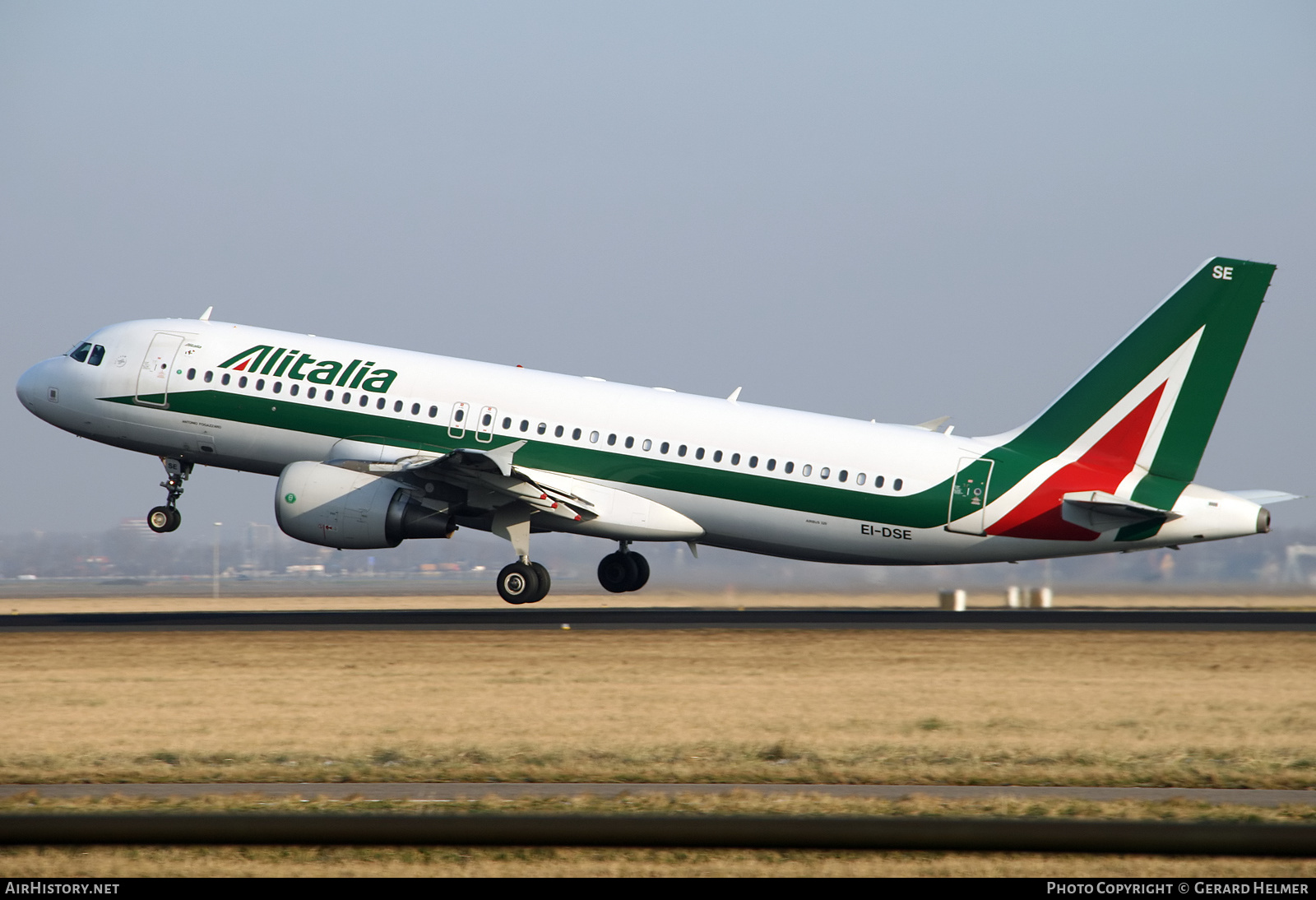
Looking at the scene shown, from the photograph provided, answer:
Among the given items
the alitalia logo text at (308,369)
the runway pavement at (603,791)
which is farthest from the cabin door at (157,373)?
the runway pavement at (603,791)

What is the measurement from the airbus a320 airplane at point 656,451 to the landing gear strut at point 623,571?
398 centimetres

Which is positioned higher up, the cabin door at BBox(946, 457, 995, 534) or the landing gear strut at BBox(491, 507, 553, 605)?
the cabin door at BBox(946, 457, 995, 534)

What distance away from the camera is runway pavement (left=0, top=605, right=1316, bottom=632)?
101 ft

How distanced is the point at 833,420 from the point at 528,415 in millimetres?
7832

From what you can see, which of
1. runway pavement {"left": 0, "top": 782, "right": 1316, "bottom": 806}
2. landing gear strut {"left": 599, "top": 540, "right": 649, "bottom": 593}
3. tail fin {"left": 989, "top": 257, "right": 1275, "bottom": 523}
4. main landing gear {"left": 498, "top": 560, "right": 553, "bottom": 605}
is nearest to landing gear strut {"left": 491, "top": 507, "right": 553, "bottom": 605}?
main landing gear {"left": 498, "top": 560, "right": 553, "bottom": 605}

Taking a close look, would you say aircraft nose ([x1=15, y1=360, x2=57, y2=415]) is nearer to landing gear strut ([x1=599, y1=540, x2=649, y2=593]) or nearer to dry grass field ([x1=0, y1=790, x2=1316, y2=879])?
landing gear strut ([x1=599, y1=540, x2=649, y2=593])

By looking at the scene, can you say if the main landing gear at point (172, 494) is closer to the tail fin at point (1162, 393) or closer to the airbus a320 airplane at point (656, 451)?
the airbus a320 airplane at point (656, 451)

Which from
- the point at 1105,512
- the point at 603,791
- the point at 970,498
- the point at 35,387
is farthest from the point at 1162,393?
→ the point at 35,387

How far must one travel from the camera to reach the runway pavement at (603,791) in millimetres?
14250

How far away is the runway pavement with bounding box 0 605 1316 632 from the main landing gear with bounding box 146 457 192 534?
9.87ft

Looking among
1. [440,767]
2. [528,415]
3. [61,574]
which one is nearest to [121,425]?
[528,415]

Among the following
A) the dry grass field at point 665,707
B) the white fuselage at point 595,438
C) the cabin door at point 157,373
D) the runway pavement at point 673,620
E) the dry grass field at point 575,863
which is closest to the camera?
Result: the dry grass field at point 575,863

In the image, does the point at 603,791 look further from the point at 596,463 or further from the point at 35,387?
the point at 35,387

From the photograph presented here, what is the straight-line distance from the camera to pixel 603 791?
14.7 meters
